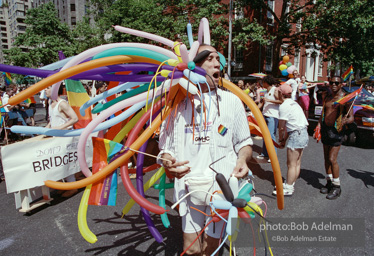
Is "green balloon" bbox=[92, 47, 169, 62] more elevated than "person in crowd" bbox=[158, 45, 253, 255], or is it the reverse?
"green balloon" bbox=[92, 47, 169, 62]

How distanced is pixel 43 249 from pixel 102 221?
742mm

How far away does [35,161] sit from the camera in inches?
141

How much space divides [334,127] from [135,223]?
3312 millimetres

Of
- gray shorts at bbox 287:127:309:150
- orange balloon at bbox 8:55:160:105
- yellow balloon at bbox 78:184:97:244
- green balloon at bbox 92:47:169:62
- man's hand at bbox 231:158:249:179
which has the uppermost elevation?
green balloon at bbox 92:47:169:62

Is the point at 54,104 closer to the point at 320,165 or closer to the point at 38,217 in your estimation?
the point at 38,217

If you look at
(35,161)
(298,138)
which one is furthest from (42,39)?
(298,138)

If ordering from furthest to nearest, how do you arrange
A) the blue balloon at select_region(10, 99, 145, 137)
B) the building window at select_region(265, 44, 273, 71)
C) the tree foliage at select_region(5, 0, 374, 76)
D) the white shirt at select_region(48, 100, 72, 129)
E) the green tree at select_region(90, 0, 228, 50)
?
the building window at select_region(265, 44, 273, 71) < the green tree at select_region(90, 0, 228, 50) < the tree foliage at select_region(5, 0, 374, 76) < the white shirt at select_region(48, 100, 72, 129) < the blue balloon at select_region(10, 99, 145, 137)

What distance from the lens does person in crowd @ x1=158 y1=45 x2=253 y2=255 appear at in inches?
72.0

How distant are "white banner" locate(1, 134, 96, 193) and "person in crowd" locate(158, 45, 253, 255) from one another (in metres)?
2.55

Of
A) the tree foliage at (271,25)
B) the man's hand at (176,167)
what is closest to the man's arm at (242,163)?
the man's hand at (176,167)

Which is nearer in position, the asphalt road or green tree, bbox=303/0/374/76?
the asphalt road

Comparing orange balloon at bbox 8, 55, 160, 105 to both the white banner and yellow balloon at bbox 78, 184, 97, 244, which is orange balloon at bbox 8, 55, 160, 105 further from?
the white banner

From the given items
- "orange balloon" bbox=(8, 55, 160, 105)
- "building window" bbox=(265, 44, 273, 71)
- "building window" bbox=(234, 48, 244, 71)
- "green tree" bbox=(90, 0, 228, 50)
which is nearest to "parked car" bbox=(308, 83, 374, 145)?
"orange balloon" bbox=(8, 55, 160, 105)

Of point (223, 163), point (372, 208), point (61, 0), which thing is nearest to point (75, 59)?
point (223, 163)
